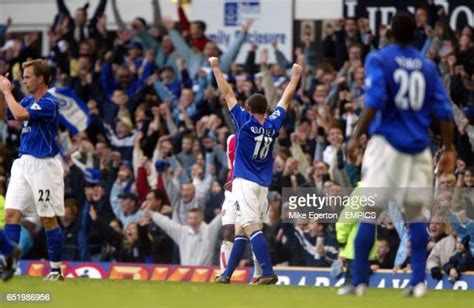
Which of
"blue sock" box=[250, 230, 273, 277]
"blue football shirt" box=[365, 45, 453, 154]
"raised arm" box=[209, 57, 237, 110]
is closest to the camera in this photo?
"blue football shirt" box=[365, 45, 453, 154]

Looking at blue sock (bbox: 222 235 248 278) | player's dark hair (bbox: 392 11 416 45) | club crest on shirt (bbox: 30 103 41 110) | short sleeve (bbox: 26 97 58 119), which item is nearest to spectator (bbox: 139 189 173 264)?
blue sock (bbox: 222 235 248 278)

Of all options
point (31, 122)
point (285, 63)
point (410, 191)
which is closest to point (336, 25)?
point (285, 63)

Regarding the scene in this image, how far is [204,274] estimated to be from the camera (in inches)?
811

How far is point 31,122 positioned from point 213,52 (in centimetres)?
914

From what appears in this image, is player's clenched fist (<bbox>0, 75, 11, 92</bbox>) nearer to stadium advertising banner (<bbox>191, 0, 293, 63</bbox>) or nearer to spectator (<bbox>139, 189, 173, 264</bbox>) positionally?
spectator (<bbox>139, 189, 173, 264</bbox>)

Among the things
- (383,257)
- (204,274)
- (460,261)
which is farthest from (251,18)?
(460,261)

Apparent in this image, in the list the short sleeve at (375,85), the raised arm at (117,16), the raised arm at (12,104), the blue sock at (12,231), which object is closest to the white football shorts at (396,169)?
the short sleeve at (375,85)

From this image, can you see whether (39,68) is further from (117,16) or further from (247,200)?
(117,16)

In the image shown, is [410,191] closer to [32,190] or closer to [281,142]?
[32,190]

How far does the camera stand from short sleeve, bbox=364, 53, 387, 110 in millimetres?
10867

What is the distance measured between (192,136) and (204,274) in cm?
295

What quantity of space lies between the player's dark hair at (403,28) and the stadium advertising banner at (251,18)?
12394mm

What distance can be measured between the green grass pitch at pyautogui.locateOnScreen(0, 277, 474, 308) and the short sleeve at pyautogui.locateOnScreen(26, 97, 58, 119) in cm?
183

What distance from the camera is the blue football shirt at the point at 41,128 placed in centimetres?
1444
